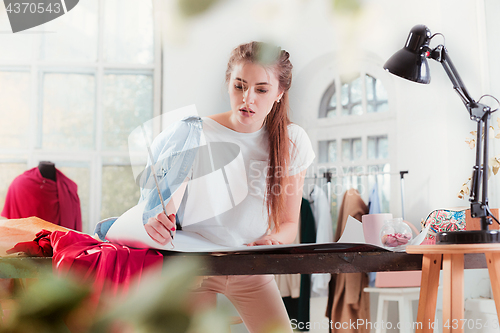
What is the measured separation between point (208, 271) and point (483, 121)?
56cm

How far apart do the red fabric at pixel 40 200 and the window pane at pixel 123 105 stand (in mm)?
386

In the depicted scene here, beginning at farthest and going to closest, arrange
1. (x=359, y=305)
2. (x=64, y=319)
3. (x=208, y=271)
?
(x=359, y=305)
(x=208, y=271)
(x=64, y=319)

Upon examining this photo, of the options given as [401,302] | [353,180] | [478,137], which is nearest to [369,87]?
[353,180]

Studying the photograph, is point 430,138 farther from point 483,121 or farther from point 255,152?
point 483,121

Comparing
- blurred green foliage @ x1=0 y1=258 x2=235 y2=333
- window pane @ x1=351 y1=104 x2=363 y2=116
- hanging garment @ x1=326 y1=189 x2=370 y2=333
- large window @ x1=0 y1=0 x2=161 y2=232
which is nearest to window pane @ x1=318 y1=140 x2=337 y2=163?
window pane @ x1=351 y1=104 x2=363 y2=116

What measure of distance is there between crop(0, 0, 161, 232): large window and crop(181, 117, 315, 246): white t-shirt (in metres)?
1.39

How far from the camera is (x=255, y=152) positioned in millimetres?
1231

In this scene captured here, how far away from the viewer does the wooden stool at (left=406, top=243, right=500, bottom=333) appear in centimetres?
61

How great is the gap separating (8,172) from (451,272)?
2619mm

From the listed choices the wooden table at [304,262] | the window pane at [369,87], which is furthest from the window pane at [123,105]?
the wooden table at [304,262]

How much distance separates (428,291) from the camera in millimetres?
662

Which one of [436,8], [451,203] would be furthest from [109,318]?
[436,8]

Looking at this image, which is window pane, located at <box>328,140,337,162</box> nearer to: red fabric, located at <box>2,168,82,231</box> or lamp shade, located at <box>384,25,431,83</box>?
red fabric, located at <box>2,168,82,231</box>

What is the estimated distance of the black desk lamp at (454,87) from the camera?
707 millimetres
